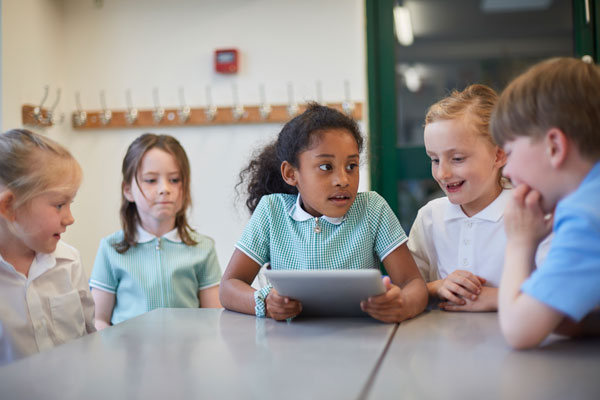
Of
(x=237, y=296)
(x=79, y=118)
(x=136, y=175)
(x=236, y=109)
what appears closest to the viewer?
(x=237, y=296)

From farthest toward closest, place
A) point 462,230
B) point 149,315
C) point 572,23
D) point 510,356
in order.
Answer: point 572,23 < point 462,230 < point 149,315 < point 510,356

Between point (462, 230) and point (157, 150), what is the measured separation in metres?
1.15

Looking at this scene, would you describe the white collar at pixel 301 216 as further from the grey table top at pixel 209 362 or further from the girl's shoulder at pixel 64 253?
the girl's shoulder at pixel 64 253

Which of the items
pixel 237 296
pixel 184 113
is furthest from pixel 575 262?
pixel 184 113

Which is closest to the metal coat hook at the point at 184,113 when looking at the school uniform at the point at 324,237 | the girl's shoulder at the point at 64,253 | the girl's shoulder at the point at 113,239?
the girl's shoulder at the point at 113,239

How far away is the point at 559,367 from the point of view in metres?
0.79

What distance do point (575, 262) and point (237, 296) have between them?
29.9 inches

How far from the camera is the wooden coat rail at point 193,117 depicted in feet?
10.3

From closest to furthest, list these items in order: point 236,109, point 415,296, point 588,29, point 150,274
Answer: point 415,296 → point 150,274 → point 588,29 → point 236,109

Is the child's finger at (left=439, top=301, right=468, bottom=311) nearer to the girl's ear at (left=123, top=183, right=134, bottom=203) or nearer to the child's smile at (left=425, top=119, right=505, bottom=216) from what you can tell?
the child's smile at (left=425, top=119, right=505, bottom=216)

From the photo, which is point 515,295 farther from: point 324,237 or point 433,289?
point 324,237

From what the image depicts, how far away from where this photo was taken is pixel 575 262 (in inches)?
33.0

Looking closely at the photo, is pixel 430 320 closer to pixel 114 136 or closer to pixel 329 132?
pixel 329 132

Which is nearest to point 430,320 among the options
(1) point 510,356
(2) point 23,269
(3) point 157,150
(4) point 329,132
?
(1) point 510,356
